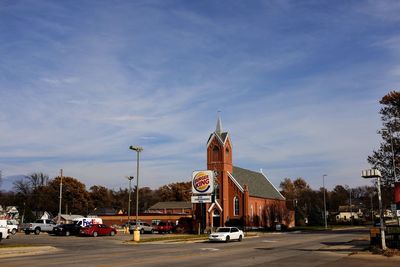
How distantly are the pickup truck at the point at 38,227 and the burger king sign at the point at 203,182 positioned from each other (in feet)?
64.3

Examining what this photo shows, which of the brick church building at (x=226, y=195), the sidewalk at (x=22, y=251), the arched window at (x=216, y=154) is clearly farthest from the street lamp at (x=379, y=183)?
the arched window at (x=216, y=154)

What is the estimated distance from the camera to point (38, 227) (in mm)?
59656

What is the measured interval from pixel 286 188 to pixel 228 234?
406ft

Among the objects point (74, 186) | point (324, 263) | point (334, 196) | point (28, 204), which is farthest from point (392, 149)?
point (334, 196)

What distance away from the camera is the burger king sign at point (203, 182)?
61250 millimetres

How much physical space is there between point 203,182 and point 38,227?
2204 cm

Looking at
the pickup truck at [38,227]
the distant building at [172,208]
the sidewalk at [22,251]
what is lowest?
the sidewalk at [22,251]

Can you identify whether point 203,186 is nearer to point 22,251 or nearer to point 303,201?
point 22,251

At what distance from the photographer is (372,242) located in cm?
2922

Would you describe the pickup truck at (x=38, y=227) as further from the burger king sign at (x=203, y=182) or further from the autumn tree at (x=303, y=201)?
the autumn tree at (x=303, y=201)

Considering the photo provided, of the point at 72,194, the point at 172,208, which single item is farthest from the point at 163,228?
the point at 72,194

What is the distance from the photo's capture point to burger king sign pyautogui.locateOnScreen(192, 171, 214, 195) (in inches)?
2411

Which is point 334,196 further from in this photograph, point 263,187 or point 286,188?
point 263,187

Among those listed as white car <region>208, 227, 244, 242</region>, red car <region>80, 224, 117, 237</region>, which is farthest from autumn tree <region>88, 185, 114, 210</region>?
white car <region>208, 227, 244, 242</region>
